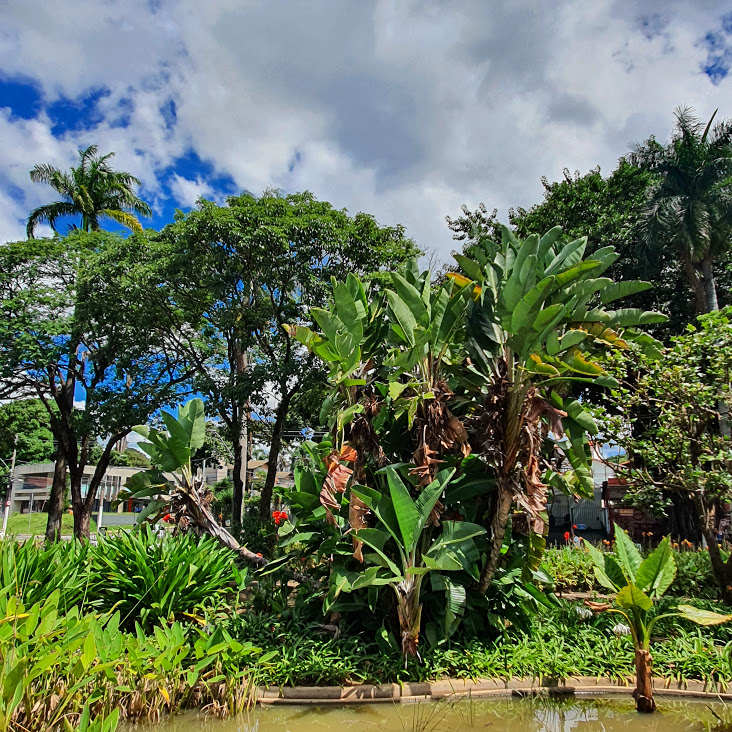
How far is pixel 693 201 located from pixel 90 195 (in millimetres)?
21330

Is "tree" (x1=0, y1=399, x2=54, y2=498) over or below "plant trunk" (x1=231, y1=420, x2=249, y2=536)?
over

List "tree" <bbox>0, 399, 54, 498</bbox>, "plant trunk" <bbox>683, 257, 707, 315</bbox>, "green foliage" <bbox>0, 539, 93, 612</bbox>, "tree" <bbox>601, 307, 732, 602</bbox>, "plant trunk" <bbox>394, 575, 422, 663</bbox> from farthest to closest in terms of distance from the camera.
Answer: "tree" <bbox>0, 399, 54, 498</bbox> < "plant trunk" <bbox>683, 257, 707, 315</bbox> < "tree" <bbox>601, 307, 732, 602</bbox> < "plant trunk" <bbox>394, 575, 422, 663</bbox> < "green foliage" <bbox>0, 539, 93, 612</bbox>

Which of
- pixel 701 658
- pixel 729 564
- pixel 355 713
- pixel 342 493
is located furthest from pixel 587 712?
pixel 729 564

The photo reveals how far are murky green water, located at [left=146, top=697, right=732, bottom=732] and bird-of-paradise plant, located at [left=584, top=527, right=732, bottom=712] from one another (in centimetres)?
26

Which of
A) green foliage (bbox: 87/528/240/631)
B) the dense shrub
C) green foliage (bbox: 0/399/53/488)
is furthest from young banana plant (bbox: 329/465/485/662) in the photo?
green foliage (bbox: 0/399/53/488)

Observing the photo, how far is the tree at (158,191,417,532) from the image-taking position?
43.8 ft

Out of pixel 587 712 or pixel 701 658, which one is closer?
pixel 587 712

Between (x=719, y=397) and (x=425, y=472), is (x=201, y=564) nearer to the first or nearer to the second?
(x=425, y=472)

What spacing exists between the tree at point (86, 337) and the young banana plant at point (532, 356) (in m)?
10.7

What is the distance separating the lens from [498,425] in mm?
5684

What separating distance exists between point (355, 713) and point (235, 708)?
1.10 meters

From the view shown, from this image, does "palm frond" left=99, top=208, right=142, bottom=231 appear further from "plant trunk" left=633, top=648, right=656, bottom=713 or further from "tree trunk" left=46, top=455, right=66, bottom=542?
"plant trunk" left=633, top=648, right=656, bottom=713

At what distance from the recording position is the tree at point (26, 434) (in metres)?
29.8

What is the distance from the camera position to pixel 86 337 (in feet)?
56.8
